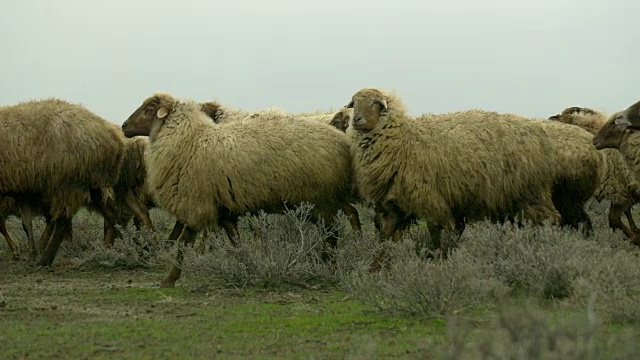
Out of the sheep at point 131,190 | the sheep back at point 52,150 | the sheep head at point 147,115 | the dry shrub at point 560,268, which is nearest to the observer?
the dry shrub at point 560,268

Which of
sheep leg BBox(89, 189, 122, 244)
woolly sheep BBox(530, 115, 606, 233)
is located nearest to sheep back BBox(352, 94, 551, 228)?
woolly sheep BBox(530, 115, 606, 233)

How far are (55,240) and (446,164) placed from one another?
5672 mm

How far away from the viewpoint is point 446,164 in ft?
36.6

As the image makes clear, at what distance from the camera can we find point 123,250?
520 inches

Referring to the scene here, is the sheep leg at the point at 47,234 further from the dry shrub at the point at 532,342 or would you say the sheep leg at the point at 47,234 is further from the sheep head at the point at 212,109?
the dry shrub at the point at 532,342

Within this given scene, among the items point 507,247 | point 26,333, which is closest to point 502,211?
point 507,247

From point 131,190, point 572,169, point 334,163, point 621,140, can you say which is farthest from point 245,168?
point 621,140

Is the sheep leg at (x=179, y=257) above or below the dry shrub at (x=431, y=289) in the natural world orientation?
below

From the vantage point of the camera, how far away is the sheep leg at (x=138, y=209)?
1482 cm

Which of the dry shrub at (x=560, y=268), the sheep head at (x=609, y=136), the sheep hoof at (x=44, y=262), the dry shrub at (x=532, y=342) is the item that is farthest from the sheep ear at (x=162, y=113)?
the dry shrub at (x=532, y=342)

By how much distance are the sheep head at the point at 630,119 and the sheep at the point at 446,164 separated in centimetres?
101

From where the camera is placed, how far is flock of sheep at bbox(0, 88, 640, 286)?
11203 mm

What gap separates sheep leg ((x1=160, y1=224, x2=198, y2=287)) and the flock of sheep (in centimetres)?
2

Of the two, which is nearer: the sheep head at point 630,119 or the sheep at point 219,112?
the sheep head at point 630,119
